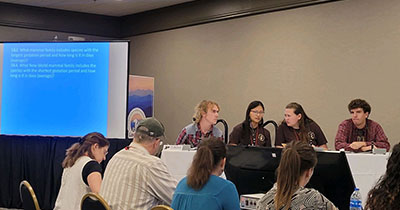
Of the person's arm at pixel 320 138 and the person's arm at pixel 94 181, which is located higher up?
Result: the person's arm at pixel 320 138

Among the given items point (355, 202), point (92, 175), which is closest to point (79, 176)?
point (92, 175)

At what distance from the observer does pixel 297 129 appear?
5668 millimetres

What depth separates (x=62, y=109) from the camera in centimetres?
617

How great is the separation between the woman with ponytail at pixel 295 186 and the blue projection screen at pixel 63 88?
355cm

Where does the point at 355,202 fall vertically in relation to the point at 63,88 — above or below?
below

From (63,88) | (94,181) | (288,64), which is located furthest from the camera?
(288,64)

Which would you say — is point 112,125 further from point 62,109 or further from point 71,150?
point 71,150

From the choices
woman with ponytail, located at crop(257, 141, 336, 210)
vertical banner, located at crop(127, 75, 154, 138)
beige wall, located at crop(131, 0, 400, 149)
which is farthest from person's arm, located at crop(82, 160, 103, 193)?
vertical banner, located at crop(127, 75, 154, 138)

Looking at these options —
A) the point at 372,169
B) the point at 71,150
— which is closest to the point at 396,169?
the point at 372,169

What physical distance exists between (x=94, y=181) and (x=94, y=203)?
A: 91 centimetres

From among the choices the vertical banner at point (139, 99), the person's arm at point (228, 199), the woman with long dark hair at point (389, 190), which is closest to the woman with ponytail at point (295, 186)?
the person's arm at point (228, 199)

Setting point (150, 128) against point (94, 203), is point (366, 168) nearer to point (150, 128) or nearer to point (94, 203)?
point (150, 128)

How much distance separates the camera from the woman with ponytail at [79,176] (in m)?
3.70

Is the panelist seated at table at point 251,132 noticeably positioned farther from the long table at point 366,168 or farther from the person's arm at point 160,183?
the person's arm at point 160,183
